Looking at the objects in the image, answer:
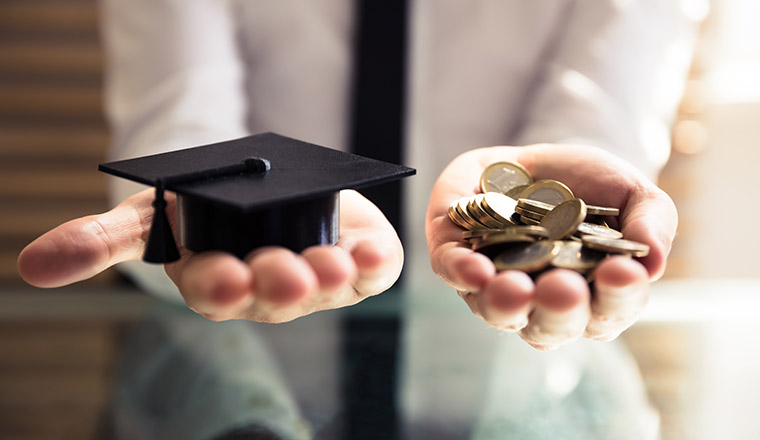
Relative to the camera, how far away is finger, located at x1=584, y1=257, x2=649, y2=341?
674 millimetres

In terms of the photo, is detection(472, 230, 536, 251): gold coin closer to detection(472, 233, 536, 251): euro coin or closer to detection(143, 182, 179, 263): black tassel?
detection(472, 233, 536, 251): euro coin

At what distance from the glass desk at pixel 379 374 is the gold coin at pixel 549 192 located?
0.28m

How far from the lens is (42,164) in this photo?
2244 mm

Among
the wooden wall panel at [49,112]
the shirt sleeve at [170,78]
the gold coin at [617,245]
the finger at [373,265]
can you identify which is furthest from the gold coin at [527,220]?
the wooden wall panel at [49,112]

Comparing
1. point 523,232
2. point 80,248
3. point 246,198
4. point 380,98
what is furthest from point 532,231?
point 380,98

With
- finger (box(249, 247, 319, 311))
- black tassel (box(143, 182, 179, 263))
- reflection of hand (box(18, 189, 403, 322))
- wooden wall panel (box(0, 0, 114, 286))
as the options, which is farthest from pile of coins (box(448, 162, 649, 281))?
wooden wall panel (box(0, 0, 114, 286))

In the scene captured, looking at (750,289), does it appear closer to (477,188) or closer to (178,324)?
(477,188)

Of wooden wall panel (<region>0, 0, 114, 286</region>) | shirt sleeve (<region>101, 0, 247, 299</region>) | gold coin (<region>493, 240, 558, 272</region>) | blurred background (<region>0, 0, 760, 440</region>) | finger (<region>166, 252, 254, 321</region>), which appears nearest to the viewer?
finger (<region>166, 252, 254, 321</region>)

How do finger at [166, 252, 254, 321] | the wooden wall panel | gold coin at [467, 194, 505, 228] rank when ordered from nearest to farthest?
finger at [166, 252, 254, 321]
gold coin at [467, 194, 505, 228]
the wooden wall panel

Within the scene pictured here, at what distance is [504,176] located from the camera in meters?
1.03

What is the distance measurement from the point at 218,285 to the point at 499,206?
1.33 feet

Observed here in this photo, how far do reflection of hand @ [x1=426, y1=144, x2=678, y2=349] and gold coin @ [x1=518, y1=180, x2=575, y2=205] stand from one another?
48 millimetres

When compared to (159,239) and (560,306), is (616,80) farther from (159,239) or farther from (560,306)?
(159,239)

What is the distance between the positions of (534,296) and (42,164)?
201 cm
